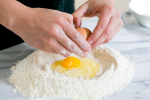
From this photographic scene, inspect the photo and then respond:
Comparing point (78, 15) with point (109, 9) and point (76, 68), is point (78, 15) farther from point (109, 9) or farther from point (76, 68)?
point (76, 68)

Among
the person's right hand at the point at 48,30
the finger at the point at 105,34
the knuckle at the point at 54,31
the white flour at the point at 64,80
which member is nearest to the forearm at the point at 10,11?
the person's right hand at the point at 48,30

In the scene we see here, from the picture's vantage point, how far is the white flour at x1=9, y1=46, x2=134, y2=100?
0.84 m

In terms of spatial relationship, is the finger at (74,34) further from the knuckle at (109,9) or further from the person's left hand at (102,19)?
the knuckle at (109,9)

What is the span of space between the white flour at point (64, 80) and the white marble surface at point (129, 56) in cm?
4

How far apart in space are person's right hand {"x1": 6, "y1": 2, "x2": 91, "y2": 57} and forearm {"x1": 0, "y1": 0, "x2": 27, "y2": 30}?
10mm

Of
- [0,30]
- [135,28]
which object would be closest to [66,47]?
[0,30]

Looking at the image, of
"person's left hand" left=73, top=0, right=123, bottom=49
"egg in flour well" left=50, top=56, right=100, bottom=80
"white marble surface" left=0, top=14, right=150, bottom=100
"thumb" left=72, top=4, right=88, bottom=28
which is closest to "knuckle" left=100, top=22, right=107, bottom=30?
"person's left hand" left=73, top=0, right=123, bottom=49

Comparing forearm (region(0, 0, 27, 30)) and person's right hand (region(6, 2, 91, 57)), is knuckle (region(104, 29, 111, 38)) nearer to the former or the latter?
person's right hand (region(6, 2, 91, 57))

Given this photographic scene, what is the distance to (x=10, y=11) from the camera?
79 cm

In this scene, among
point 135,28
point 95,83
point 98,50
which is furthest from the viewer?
point 135,28

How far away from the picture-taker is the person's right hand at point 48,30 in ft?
2.41

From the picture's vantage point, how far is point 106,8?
0.94 m

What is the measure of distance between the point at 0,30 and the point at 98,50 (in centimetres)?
71

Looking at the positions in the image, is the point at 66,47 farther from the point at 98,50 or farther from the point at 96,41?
the point at 98,50
